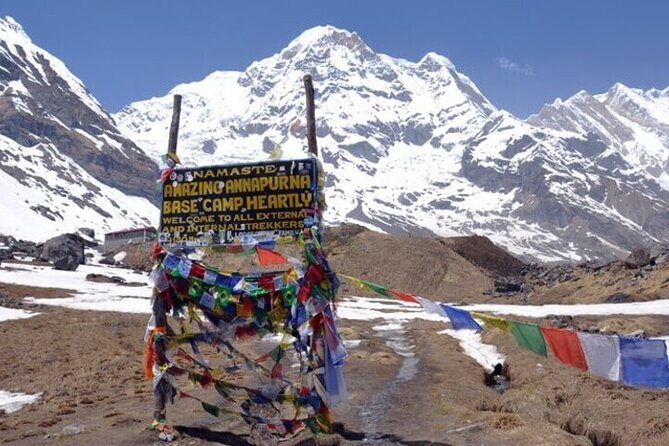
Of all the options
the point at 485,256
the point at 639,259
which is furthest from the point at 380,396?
the point at 485,256

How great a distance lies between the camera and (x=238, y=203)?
51.4 ft

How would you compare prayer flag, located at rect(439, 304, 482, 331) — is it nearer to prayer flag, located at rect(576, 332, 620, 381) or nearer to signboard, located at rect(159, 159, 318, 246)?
prayer flag, located at rect(576, 332, 620, 381)

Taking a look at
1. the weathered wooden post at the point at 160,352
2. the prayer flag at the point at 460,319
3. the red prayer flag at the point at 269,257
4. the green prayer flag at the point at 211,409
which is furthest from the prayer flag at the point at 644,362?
the weathered wooden post at the point at 160,352

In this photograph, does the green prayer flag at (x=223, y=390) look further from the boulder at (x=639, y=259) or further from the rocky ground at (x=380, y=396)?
the boulder at (x=639, y=259)

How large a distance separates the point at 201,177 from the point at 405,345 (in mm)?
22097

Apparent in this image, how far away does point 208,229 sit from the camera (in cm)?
1587

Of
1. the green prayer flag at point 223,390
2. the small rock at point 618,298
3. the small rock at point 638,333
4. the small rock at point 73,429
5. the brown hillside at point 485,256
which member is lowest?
the small rock at point 73,429

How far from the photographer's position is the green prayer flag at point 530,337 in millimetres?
12016

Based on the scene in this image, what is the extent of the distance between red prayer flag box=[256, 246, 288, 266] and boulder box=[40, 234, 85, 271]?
241 feet

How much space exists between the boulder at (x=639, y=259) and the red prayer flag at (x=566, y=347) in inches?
2463

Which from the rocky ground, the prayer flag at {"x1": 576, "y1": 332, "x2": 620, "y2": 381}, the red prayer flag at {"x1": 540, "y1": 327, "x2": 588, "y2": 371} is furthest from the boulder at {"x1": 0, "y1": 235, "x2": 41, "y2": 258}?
the prayer flag at {"x1": 576, "y1": 332, "x2": 620, "y2": 381}

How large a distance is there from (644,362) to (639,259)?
6363 centimetres

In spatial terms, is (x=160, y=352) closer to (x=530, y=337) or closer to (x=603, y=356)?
(x=530, y=337)

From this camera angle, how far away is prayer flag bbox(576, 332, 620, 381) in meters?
11.7
